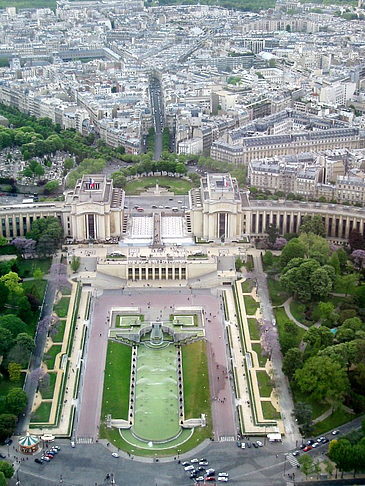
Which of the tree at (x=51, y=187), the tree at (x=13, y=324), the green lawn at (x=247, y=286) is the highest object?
the tree at (x=51, y=187)

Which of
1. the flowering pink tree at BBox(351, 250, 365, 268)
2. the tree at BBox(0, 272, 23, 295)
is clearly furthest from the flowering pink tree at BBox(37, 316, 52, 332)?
the flowering pink tree at BBox(351, 250, 365, 268)

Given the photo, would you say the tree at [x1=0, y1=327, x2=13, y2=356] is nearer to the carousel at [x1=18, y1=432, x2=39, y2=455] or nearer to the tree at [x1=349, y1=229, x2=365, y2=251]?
the carousel at [x1=18, y1=432, x2=39, y2=455]

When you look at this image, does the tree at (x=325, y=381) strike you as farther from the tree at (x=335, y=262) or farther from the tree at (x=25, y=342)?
the tree at (x=25, y=342)

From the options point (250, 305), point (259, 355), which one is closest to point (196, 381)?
point (259, 355)

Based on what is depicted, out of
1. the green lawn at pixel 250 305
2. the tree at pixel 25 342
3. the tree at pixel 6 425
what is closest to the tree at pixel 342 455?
the green lawn at pixel 250 305

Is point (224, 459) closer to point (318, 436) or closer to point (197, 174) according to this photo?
point (318, 436)

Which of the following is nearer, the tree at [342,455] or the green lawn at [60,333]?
the tree at [342,455]

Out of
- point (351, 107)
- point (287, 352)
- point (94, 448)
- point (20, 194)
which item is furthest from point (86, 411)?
point (351, 107)
